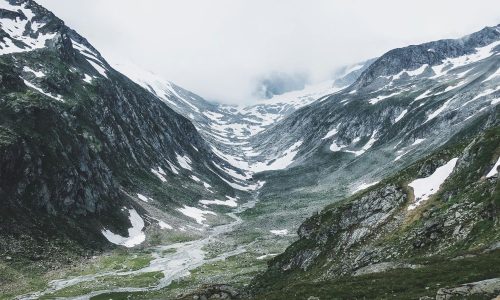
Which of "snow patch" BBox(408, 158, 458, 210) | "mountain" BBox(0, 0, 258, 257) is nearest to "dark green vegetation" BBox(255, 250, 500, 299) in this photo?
"snow patch" BBox(408, 158, 458, 210)

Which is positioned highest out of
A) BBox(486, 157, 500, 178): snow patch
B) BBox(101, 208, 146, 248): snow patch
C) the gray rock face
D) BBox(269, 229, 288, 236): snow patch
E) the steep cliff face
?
BBox(486, 157, 500, 178): snow patch

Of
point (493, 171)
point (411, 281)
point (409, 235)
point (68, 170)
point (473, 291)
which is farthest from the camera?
point (68, 170)

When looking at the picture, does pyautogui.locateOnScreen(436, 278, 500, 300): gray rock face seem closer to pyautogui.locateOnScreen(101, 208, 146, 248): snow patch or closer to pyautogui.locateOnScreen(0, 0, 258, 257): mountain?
pyautogui.locateOnScreen(0, 0, 258, 257): mountain

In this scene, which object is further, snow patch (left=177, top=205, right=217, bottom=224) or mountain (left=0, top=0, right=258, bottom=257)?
snow patch (left=177, top=205, right=217, bottom=224)

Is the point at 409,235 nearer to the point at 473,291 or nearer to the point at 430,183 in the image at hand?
the point at 430,183

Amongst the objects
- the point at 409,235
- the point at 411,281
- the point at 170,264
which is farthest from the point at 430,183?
the point at 170,264

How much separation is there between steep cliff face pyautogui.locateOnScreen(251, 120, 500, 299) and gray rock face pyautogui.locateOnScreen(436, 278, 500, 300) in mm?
3562

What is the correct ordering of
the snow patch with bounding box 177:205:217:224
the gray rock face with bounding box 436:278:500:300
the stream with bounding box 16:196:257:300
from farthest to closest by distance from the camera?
the snow patch with bounding box 177:205:217:224 → the stream with bounding box 16:196:257:300 → the gray rock face with bounding box 436:278:500:300

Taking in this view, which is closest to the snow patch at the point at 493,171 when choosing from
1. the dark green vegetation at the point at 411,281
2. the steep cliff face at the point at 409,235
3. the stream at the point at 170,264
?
the steep cliff face at the point at 409,235

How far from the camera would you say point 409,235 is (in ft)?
151

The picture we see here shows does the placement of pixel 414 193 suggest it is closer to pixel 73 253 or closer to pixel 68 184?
pixel 73 253

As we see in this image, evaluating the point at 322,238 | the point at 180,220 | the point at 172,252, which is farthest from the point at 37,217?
the point at 322,238

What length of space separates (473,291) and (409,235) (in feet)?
78.8

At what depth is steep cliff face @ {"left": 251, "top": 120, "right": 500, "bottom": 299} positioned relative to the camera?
33444 mm
